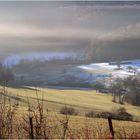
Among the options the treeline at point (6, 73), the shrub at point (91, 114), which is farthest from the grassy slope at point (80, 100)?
the treeline at point (6, 73)

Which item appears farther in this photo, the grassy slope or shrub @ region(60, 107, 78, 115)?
the grassy slope

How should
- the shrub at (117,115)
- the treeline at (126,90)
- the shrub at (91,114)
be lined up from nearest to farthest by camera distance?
the shrub at (91,114) < the shrub at (117,115) < the treeline at (126,90)

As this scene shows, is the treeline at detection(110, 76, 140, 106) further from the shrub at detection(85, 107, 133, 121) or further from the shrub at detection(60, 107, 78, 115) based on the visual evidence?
the shrub at detection(60, 107, 78, 115)

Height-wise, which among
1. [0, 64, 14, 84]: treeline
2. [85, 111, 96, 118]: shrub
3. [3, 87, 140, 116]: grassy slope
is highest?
[0, 64, 14, 84]: treeline

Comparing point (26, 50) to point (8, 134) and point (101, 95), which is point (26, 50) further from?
point (8, 134)

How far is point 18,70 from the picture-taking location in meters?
14.9

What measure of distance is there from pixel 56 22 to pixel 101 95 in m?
2.81

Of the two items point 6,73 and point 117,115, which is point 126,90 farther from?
point 6,73

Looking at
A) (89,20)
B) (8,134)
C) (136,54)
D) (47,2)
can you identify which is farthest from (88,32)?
(8,134)

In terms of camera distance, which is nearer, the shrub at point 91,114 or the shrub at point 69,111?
the shrub at point 69,111

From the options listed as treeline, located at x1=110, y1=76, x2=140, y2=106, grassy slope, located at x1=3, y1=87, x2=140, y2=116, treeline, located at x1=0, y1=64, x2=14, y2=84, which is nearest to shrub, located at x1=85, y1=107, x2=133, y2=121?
grassy slope, located at x1=3, y1=87, x2=140, y2=116

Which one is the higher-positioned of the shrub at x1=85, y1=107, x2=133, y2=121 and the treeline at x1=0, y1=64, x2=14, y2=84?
the treeline at x1=0, y1=64, x2=14, y2=84

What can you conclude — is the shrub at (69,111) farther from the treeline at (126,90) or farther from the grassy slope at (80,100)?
the treeline at (126,90)

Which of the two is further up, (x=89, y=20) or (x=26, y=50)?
(x=89, y=20)
